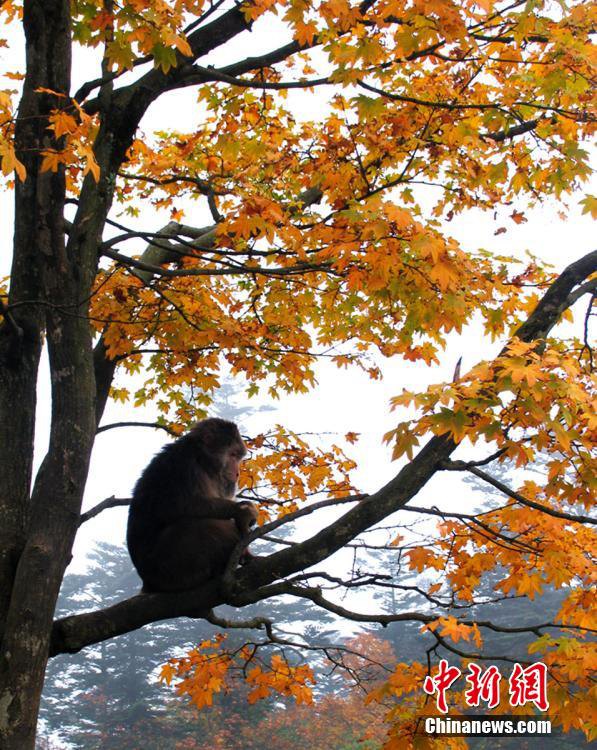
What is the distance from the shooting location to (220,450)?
23.8 feet

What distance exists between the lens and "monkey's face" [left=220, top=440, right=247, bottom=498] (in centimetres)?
725

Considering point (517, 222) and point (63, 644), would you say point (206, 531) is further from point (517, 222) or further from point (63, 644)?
point (517, 222)

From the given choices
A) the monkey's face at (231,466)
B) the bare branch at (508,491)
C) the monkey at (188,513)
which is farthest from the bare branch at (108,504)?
the bare branch at (508,491)

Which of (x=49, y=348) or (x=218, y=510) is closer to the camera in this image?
(x=49, y=348)

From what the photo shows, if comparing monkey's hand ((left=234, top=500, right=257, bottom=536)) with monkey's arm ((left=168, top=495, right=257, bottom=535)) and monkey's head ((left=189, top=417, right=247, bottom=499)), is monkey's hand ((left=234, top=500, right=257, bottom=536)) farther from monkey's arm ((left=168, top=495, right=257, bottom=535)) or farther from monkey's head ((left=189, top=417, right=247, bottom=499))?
monkey's head ((left=189, top=417, right=247, bottom=499))

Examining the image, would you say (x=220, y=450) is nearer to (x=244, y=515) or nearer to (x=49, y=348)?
(x=244, y=515)

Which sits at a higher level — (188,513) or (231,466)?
(231,466)

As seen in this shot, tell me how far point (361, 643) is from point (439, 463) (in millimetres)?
25206

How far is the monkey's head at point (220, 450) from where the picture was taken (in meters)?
7.11

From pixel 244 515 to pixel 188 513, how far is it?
0.49 m

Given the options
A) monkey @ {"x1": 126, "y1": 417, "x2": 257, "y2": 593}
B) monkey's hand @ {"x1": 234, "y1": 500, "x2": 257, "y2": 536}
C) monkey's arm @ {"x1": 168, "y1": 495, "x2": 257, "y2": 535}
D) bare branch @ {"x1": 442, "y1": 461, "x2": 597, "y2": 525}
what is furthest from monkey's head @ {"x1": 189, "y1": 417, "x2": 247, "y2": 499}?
bare branch @ {"x1": 442, "y1": 461, "x2": 597, "y2": 525}

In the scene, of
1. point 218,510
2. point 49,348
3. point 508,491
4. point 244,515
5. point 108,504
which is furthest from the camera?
point 108,504

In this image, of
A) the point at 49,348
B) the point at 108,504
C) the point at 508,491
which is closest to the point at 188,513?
the point at 108,504

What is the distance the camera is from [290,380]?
913 centimetres
